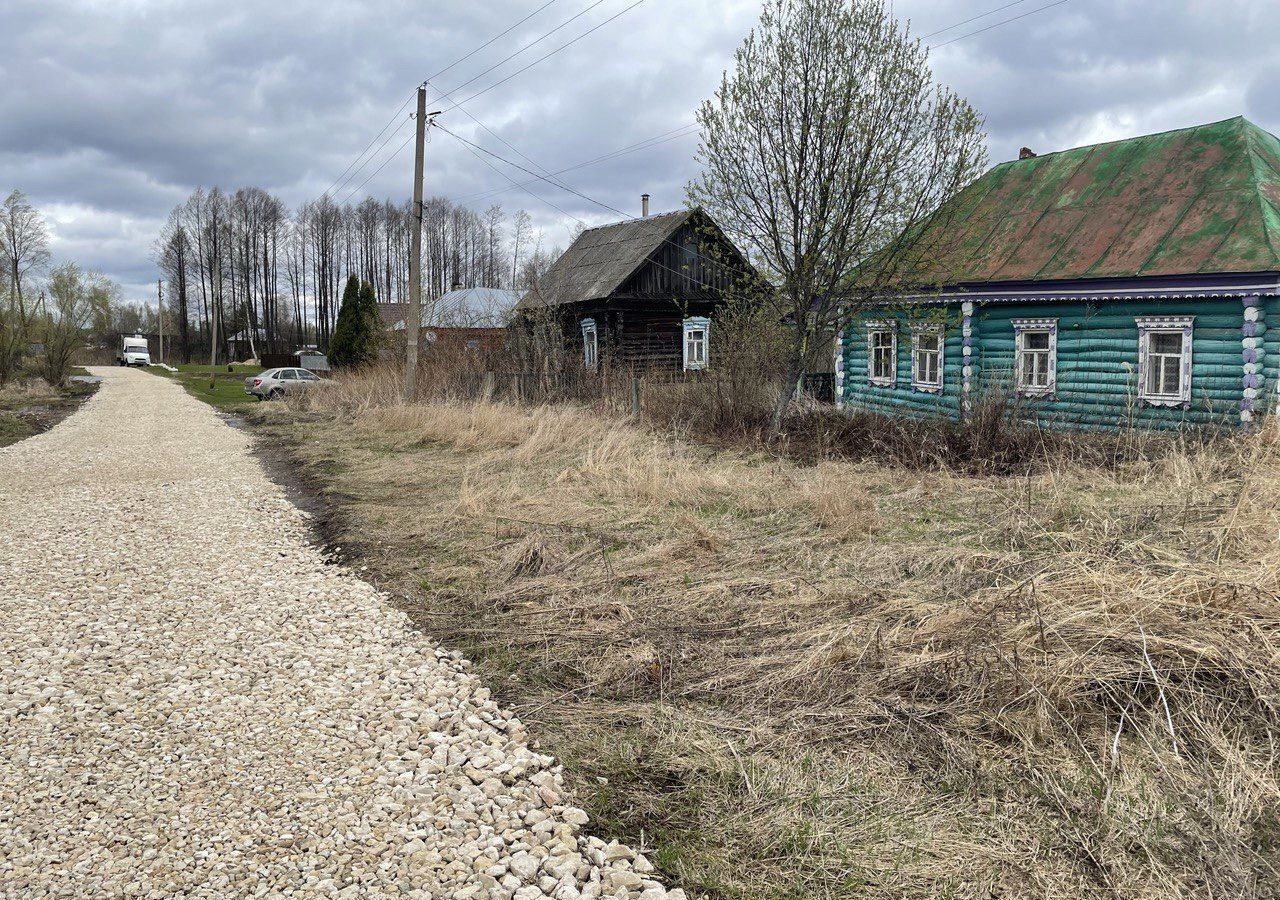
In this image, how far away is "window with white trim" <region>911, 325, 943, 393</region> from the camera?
669 inches

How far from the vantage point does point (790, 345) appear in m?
15.0

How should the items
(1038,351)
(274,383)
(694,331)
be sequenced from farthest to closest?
(274,383) < (694,331) < (1038,351)

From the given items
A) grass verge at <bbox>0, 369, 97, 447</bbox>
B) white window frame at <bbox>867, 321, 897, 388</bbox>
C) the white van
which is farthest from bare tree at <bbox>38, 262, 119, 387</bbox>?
white window frame at <bbox>867, 321, 897, 388</bbox>

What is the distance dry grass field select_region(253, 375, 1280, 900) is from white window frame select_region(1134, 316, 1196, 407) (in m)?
5.89

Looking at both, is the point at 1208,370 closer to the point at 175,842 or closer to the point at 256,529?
the point at 256,529

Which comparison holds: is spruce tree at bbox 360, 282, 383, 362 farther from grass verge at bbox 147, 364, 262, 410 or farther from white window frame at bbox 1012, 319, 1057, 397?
white window frame at bbox 1012, 319, 1057, 397

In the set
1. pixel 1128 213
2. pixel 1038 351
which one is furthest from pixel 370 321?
pixel 1128 213

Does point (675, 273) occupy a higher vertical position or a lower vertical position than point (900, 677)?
higher

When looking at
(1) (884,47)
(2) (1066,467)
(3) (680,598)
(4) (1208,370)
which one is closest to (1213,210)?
(4) (1208,370)

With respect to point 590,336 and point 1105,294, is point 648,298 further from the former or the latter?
point 1105,294

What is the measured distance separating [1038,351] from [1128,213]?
273 cm

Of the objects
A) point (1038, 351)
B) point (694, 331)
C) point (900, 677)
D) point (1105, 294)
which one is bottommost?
point (900, 677)

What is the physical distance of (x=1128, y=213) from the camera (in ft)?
49.3

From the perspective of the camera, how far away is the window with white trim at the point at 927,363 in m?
17.0
